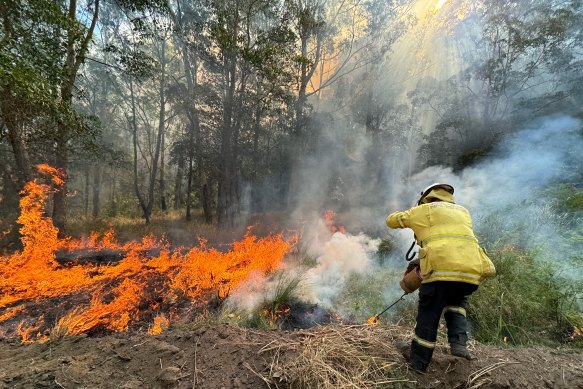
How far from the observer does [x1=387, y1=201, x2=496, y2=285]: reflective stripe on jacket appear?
267 centimetres

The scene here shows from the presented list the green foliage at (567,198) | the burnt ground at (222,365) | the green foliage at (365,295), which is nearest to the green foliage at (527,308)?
the burnt ground at (222,365)

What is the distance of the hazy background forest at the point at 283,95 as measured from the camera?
27.2ft

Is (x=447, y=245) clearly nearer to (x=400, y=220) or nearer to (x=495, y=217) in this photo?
(x=400, y=220)

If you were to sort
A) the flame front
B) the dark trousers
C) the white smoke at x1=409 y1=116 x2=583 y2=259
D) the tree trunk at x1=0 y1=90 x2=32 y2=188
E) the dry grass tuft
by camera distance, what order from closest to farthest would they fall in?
the dry grass tuft → the dark trousers → the flame front → the tree trunk at x1=0 y1=90 x2=32 y2=188 → the white smoke at x1=409 y1=116 x2=583 y2=259

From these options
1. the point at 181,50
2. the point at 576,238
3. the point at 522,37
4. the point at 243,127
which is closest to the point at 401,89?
the point at 522,37

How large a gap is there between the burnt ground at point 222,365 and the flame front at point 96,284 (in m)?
1.31

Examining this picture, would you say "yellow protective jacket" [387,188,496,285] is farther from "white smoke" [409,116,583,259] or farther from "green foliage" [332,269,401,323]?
"white smoke" [409,116,583,259]

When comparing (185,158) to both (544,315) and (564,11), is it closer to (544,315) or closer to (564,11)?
(544,315)

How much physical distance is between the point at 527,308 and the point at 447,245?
116 inches

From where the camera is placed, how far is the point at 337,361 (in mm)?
2691

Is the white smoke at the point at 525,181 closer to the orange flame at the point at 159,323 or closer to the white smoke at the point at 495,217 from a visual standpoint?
Result: the white smoke at the point at 495,217

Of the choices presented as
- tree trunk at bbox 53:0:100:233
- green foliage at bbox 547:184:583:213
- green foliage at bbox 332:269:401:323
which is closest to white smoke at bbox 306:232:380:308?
green foliage at bbox 332:269:401:323

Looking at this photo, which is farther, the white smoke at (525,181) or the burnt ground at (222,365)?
the white smoke at (525,181)

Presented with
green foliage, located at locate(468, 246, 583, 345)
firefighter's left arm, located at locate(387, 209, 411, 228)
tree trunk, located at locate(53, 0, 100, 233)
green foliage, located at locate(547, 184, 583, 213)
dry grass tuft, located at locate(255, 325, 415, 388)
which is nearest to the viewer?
dry grass tuft, located at locate(255, 325, 415, 388)
